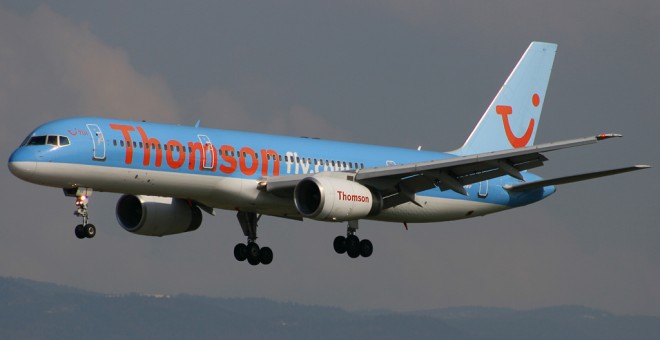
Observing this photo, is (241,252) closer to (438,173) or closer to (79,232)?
(438,173)

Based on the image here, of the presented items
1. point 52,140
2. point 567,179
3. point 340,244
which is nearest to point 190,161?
point 52,140

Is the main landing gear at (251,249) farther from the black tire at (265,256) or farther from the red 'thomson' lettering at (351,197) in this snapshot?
the red 'thomson' lettering at (351,197)

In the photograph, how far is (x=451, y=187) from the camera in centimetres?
5422

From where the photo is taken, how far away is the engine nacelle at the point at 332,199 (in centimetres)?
5234

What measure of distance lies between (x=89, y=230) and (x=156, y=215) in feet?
23.3

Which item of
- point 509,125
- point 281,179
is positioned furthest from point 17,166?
point 509,125

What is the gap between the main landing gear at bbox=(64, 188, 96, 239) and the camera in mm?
50156

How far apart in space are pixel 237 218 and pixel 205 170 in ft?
24.6

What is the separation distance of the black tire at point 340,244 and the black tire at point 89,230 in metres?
12.1

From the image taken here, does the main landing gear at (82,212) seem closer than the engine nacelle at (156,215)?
Yes

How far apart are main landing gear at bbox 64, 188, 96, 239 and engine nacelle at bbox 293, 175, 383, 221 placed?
7.73 m

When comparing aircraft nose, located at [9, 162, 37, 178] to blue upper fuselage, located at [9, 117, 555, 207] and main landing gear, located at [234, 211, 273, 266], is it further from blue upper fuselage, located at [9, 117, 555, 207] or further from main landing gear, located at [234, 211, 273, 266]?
main landing gear, located at [234, 211, 273, 266]

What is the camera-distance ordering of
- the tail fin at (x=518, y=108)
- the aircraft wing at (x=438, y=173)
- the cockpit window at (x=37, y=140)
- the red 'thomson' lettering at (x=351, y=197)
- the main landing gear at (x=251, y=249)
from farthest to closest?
the tail fin at (x=518, y=108)
the main landing gear at (x=251, y=249)
the red 'thomson' lettering at (x=351, y=197)
the aircraft wing at (x=438, y=173)
the cockpit window at (x=37, y=140)

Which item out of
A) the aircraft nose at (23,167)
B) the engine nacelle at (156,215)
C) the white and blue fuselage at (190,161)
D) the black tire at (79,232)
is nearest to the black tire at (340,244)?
the white and blue fuselage at (190,161)
